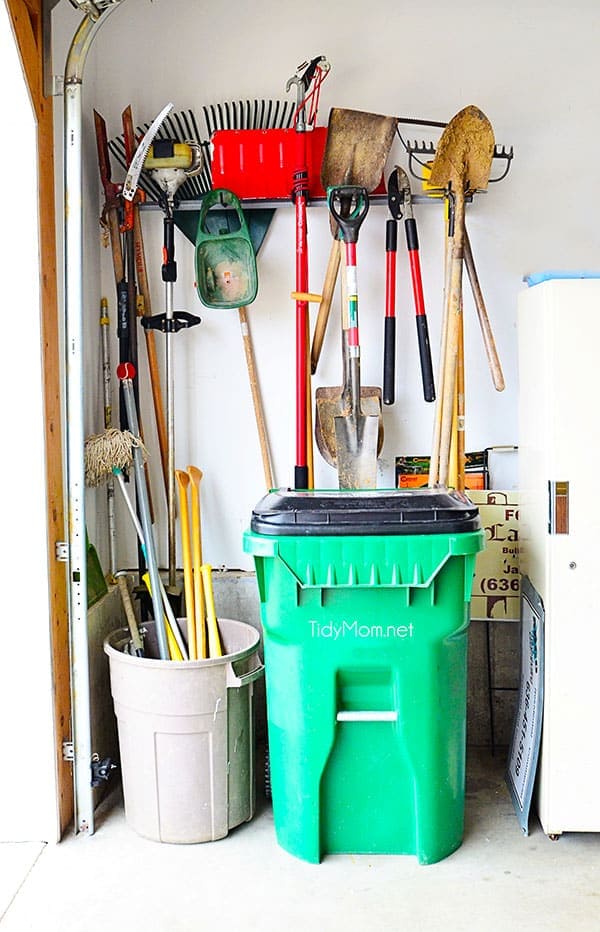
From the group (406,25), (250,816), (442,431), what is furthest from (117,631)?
(406,25)

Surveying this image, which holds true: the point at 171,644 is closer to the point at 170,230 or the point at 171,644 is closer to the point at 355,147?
the point at 170,230

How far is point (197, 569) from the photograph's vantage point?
9.41 ft

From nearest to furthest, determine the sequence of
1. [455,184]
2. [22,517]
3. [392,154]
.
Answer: [22,517]
[455,184]
[392,154]

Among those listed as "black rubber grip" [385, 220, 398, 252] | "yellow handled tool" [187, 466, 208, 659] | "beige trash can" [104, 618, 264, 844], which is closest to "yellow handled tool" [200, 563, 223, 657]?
"yellow handled tool" [187, 466, 208, 659]

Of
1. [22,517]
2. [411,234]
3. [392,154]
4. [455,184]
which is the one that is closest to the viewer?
[22,517]

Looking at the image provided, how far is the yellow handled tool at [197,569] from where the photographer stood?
9.25ft

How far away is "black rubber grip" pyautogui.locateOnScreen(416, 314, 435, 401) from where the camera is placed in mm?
3023

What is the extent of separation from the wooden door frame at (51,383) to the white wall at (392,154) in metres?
0.47

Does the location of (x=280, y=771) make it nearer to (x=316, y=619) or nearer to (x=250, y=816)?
(x=250, y=816)

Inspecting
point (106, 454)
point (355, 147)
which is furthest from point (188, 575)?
point (355, 147)

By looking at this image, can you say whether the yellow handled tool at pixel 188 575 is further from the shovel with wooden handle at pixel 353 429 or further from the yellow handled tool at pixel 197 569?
the shovel with wooden handle at pixel 353 429

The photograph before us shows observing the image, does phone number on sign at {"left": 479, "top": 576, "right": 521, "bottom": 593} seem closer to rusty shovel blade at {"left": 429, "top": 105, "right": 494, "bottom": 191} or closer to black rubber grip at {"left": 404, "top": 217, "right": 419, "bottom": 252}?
black rubber grip at {"left": 404, "top": 217, "right": 419, "bottom": 252}

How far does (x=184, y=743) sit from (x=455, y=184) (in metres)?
1.88

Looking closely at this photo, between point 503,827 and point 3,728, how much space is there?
1.45 m
